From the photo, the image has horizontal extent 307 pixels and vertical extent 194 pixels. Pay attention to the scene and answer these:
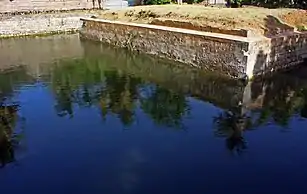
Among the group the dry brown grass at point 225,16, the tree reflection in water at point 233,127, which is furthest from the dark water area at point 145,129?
the dry brown grass at point 225,16

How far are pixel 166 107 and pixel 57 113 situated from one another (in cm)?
282

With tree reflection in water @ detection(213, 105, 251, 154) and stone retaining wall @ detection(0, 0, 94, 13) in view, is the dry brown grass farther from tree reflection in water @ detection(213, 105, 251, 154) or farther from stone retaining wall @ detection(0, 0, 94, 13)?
stone retaining wall @ detection(0, 0, 94, 13)

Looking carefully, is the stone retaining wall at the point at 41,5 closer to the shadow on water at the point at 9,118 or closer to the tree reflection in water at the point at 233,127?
the shadow on water at the point at 9,118

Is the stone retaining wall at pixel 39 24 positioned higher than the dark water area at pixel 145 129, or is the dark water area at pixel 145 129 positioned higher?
the stone retaining wall at pixel 39 24

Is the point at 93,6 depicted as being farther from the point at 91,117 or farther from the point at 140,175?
the point at 140,175

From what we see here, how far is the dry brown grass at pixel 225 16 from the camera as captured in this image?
545 inches

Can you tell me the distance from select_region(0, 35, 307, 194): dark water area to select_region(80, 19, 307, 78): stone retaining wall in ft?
1.32

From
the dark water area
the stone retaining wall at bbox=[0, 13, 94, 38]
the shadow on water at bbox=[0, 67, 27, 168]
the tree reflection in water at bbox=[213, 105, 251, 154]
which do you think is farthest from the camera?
the stone retaining wall at bbox=[0, 13, 94, 38]

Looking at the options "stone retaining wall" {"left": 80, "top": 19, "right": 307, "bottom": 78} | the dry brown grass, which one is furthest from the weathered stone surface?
the dry brown grass

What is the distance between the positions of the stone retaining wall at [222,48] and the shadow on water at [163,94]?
0.36 meters

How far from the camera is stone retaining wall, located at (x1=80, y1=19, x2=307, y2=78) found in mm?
11648

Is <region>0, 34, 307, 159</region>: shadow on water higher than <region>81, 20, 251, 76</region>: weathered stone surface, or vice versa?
<region>81, 20, 251, 76</region>: weathered stone surface

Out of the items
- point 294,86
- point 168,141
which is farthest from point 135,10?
point 168,141

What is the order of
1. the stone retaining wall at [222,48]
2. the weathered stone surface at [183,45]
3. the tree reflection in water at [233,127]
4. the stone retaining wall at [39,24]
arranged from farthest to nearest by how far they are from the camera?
the stone retaining wall at [39,24] < the weathered stone surface at [183,45] < the stone retaining wall at [222,48] < the tree reflection in water at [233,127]
